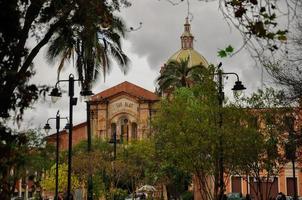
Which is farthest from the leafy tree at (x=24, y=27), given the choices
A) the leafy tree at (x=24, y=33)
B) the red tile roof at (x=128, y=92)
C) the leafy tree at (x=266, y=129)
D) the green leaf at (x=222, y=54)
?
the red tile roof at (x=128, y=92)

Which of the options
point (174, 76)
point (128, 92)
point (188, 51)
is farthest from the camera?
point (188, 51)

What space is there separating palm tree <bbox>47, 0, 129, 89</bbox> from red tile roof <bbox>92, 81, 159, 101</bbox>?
180 ft

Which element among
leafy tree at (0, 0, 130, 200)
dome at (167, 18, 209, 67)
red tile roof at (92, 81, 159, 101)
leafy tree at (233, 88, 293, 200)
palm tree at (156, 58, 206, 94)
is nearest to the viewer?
leafy tree at (0, 0, 130, 200)

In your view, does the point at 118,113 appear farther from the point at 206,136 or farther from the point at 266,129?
the point at 206,136

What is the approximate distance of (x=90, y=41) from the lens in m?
13.6

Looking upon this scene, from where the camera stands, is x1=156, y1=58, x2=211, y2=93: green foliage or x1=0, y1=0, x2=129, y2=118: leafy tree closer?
x1=0, y1=0, x2=129, y2=118: leafy tree

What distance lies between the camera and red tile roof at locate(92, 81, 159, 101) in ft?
270

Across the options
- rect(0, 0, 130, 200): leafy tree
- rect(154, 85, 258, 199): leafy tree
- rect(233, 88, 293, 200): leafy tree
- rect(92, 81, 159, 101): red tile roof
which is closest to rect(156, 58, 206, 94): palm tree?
rect(233, 88, 293, 200): leafy tree

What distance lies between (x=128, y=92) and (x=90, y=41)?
225 ft

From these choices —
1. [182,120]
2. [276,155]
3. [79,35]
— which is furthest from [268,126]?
[79,35]

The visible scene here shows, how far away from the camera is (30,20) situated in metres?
10.4

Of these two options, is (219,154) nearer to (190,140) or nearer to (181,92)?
(190,140)

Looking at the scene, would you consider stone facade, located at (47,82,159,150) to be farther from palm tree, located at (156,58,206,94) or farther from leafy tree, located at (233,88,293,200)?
leafy tree, located at (233,88,293,200)

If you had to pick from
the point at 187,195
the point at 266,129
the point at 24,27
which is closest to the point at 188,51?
the point at 187,195
